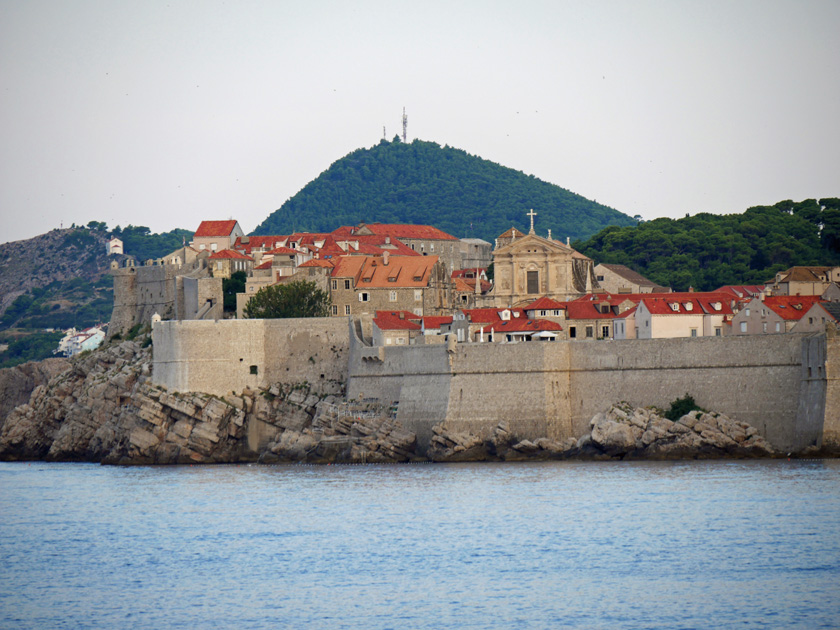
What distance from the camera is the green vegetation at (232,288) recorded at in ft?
216

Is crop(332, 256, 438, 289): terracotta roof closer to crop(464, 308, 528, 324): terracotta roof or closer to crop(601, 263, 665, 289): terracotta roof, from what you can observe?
crop(464, 308, 528, 324): terracotta roof

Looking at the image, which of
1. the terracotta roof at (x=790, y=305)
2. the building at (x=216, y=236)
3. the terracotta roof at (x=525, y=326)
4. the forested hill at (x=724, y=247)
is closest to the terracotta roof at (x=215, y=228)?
the building at (x=216, y=236)

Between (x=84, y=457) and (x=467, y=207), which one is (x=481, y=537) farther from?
(x=467, y=207)

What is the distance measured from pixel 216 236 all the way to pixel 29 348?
42021 mm

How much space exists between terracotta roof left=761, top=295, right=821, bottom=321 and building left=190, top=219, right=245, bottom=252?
31.7m

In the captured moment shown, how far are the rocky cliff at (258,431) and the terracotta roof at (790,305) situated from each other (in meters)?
7.62

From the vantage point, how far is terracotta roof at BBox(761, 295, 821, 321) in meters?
54.5

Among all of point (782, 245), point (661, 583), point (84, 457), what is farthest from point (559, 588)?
point (782, 245)

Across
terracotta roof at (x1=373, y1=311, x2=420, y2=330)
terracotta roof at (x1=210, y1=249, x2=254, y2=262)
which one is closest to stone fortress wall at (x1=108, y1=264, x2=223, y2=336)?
terracotta roof at (x1=210, y1=249, x2=254, y2=262)

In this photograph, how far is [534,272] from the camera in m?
64.4

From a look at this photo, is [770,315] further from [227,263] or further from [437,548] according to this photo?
[227,263]

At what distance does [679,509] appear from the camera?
40.9m

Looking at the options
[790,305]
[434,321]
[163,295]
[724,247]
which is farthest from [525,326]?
[724,247]

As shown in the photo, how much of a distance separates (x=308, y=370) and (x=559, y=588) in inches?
1055
